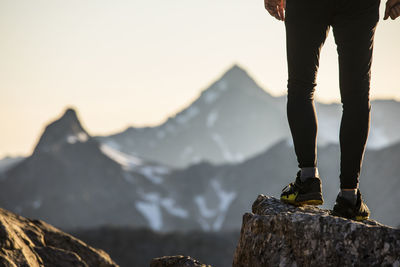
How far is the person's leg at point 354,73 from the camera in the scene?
5031 mm

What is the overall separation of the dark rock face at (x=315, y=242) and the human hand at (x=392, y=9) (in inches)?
79.5

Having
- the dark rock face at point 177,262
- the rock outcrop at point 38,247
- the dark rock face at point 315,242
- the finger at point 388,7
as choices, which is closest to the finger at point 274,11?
the finger at point 388,7

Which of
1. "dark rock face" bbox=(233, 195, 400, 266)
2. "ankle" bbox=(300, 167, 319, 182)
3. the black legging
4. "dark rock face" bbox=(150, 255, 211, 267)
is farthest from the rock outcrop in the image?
the black legging

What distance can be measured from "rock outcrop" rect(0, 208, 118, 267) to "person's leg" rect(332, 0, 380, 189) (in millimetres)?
3583

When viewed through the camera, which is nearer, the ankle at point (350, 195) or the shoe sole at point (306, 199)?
the ankle at point (350, 195)

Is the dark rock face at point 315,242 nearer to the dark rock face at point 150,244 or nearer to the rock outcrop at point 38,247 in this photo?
the rock outcrop at point 38,247

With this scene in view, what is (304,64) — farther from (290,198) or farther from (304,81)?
(290,198)

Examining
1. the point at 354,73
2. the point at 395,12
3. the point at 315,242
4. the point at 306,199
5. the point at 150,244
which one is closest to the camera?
the point at 315,242

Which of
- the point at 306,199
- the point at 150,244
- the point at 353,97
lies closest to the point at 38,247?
the point at 306,199

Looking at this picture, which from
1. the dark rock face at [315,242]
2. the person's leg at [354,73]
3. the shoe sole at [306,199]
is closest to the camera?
the dark rock face at [315,242]

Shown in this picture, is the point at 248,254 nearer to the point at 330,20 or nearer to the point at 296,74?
the point at 296,74

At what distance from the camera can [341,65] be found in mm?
5262

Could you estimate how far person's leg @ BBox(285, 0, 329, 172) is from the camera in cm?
516

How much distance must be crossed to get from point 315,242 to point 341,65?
5.64 feet
